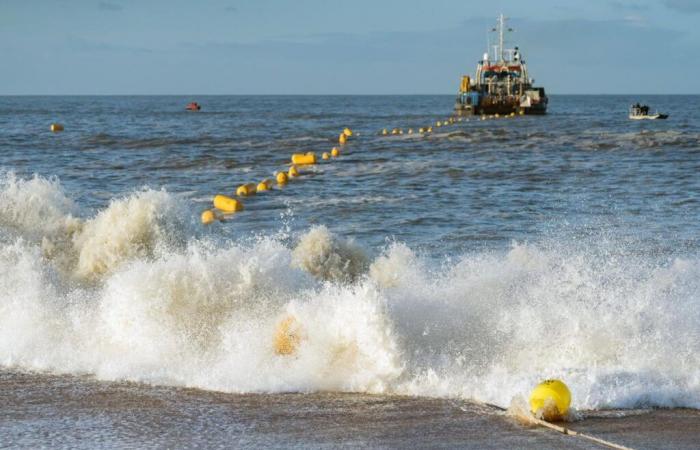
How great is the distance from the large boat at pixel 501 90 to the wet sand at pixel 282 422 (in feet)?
185

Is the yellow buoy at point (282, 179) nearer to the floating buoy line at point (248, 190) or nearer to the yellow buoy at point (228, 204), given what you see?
the floating buoy line at point (248, 190)

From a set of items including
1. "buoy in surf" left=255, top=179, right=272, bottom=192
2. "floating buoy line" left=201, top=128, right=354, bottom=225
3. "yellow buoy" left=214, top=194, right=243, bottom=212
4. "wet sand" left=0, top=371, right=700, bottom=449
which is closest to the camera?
"wet sand" left=0, top=371, right=700, bottom=449

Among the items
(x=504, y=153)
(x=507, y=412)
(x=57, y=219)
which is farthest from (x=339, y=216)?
(x=504, y=153)

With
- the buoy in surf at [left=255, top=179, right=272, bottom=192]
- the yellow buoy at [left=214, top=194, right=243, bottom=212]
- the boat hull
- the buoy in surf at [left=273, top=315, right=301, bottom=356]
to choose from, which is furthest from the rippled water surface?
the boat hull

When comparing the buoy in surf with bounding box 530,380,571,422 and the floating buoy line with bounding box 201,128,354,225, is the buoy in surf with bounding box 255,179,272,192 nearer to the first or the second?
the floating buoy line with bounding box 201,128,354,225

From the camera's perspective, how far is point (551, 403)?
616 cm

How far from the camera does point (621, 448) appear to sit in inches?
227

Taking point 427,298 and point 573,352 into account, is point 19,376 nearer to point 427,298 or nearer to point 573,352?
point 427,298

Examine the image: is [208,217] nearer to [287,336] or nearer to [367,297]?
[287,336]

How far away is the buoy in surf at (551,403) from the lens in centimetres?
617

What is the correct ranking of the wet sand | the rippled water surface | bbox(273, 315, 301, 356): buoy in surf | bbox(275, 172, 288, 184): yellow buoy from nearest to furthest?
the wet sand, bbox(273, 315, 301, 356): buoy in surf, the rippled water surface, bbox(275, 172, 288, 184): yellow buoy

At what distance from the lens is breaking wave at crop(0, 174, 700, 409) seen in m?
7.07

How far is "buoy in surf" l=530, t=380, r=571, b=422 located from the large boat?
5661 centimetres

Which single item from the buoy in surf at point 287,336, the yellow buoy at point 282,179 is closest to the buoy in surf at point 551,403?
the buoy in surf at point 287,336
